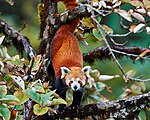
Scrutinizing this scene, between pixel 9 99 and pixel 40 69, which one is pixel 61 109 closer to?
pixel 40 69

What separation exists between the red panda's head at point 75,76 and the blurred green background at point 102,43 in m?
3.63

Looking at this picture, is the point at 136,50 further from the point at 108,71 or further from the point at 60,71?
the point at 108,71

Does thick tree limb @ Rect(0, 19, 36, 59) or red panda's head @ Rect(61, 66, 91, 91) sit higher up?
thick tree limb @ Rect(0, 19, 36, 59)

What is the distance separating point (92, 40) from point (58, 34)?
769mm

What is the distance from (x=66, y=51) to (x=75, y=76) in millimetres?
230

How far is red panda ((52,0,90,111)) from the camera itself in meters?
4.62

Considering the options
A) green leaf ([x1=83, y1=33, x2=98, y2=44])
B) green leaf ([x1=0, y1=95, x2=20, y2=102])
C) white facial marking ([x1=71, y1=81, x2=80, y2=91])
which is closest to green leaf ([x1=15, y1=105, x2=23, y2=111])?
green leaf ([x1=0, y1=95, x2=20, y2=102])

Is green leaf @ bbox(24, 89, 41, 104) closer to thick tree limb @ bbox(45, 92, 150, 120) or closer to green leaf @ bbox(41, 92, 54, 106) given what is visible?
green leaf @ bbox(41, 92, 54, 106)

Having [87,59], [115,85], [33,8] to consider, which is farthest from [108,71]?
[87,59]

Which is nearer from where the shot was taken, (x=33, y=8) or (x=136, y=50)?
(x=136, y=50)

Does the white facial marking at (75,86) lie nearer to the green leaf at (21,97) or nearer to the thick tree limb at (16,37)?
the thick tree limb at (16,37)

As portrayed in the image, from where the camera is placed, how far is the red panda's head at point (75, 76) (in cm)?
466

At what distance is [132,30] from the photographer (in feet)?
12.1

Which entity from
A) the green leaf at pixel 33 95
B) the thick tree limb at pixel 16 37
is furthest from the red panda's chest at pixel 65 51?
the green leaf at pixel 33 95
